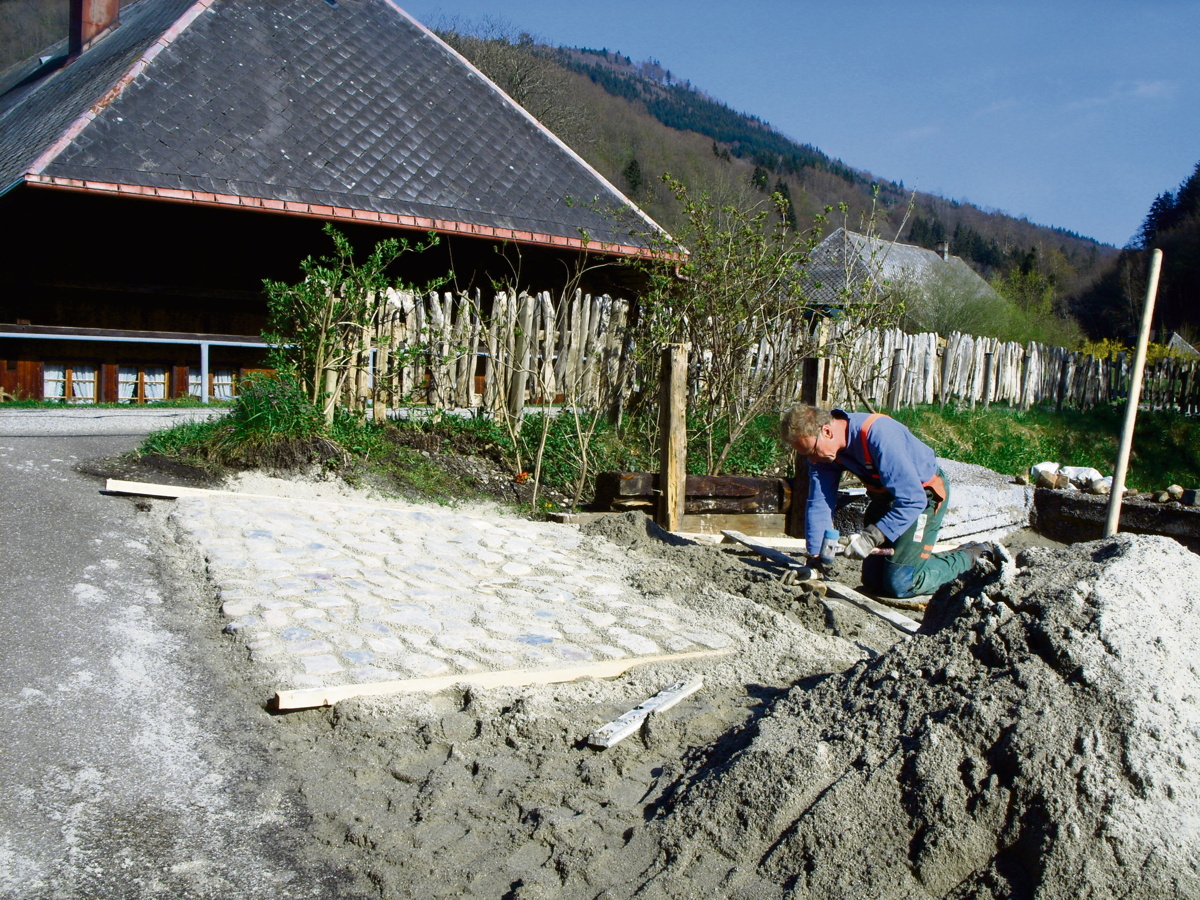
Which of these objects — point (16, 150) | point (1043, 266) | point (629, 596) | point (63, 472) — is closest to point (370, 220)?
point (16, 150)

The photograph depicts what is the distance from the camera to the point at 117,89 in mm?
12031

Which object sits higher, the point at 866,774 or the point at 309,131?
the point at 309,131

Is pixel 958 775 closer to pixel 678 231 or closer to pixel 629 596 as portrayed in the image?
pixel 629 596

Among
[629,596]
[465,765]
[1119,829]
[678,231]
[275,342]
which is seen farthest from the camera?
[678,231]

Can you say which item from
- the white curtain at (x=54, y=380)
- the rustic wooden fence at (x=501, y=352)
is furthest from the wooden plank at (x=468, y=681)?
the white curtain at (x=54, y=380)

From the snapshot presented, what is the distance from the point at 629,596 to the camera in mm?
5316

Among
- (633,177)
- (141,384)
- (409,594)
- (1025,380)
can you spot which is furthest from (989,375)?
(633,177)

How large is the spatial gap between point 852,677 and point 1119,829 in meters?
0.98

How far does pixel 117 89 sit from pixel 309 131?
244cm

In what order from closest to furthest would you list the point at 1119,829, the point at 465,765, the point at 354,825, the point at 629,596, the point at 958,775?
the point at 1119,829 < the point at 958,775 < the point at 354,825 < the point at 465,765 < the point at 629,596

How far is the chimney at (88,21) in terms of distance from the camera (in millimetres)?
18828

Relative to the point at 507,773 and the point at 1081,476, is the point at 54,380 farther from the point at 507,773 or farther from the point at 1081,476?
the point at 1081,476

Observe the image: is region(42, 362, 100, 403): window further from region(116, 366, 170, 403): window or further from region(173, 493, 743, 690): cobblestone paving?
region(173, 493, 743, 690): cobblestone paving

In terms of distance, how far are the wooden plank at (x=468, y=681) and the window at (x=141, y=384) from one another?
996 cm
